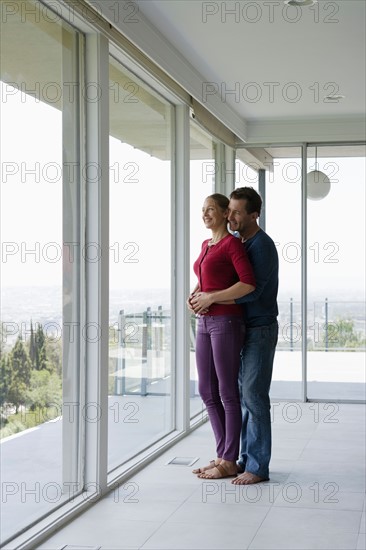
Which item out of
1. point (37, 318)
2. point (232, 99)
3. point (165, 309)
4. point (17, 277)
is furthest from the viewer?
point (232, 99)

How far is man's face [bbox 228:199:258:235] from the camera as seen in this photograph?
4.39 m

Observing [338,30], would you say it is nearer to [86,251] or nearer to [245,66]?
[245,66]

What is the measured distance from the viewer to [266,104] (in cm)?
686

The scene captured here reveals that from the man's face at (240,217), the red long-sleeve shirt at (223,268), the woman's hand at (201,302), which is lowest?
the woman's hand at (201,302)

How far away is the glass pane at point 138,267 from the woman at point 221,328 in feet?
1.40

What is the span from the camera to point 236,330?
4.29m

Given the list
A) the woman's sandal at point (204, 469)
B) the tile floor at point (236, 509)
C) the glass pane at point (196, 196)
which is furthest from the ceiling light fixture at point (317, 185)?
the woman's sandal at point (204, 469)

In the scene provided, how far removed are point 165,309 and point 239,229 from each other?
1282 mm

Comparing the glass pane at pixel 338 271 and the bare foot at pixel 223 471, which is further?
the glass pane at pixel 338 271

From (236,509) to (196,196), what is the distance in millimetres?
3032

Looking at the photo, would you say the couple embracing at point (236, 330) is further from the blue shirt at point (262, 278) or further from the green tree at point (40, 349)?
the green tree at point (40, 349)

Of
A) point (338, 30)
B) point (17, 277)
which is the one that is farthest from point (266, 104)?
point (17, 277)

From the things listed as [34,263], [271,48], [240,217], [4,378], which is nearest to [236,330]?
[240,217]

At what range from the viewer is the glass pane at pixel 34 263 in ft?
10.2
